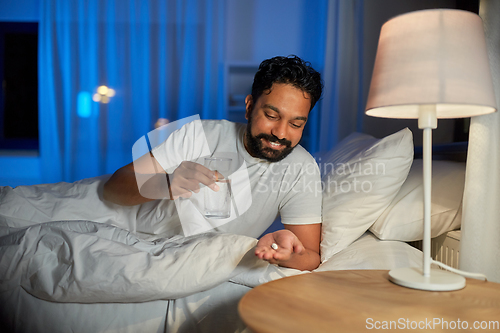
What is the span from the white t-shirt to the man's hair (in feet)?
0.75

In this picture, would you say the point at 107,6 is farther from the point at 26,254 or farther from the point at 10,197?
the point at 26,254

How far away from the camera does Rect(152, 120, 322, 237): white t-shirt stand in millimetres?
1305

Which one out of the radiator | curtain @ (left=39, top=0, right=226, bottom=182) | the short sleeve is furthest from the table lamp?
curtain @ (left=39, top=0, right=226, bottom=182)

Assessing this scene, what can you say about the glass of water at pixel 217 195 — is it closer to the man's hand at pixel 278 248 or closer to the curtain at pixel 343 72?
the man's hand at pixel 278 248

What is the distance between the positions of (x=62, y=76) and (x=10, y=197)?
2.05 meters

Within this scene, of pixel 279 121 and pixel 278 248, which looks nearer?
pixel 278 248

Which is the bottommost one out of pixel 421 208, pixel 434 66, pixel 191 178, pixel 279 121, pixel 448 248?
pixel 448 248

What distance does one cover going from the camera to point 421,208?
3.88 feet

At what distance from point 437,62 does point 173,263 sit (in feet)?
2.35

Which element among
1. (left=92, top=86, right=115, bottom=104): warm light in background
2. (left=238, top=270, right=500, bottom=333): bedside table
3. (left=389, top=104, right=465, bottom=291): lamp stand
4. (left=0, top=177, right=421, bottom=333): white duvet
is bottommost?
(left=0, top=177, right=421, bottom=333): white duvet

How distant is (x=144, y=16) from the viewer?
304 cm

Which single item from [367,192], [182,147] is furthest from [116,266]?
[367,192]

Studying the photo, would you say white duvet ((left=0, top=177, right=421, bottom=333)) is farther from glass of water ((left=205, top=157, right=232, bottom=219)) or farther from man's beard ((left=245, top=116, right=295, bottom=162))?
man's beard ((left=245, top=116, right=295, bottom=162))

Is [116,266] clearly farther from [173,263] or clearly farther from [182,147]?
[182,147]
